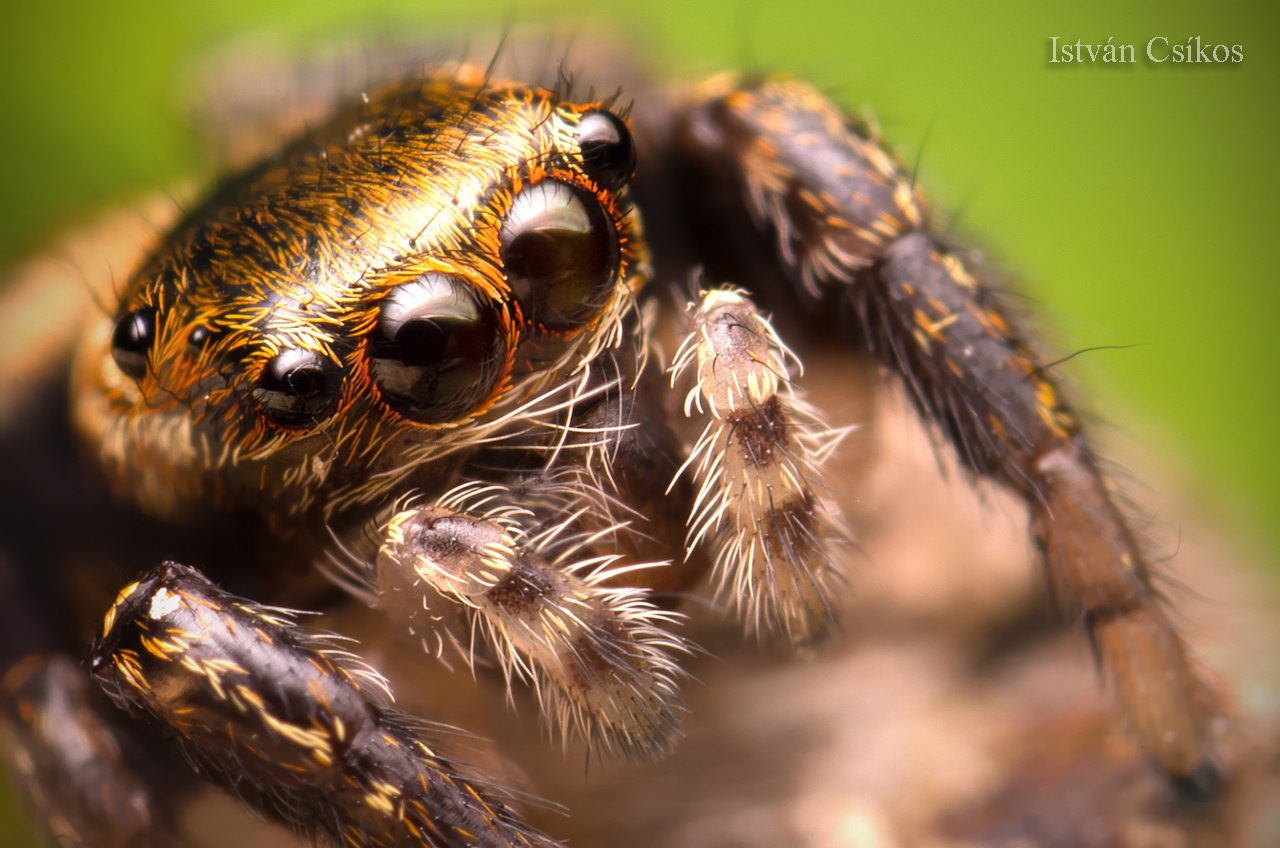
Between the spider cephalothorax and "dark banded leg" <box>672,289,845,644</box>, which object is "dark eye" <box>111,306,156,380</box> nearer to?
the spider cephalothorax

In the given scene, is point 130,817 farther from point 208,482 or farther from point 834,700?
point 834,700

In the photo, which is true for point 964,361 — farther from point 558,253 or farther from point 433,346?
point 433,346

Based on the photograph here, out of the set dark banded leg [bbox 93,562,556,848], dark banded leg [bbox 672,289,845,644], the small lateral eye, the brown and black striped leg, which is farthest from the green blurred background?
dark banded leg [bbox 93,562,556,848]

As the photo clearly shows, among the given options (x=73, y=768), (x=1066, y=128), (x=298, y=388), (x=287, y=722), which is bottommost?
(x=1066, y=128)

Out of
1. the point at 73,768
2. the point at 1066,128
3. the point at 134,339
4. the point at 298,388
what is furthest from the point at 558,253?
the point at 1066,128

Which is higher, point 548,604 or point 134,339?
point 134,339

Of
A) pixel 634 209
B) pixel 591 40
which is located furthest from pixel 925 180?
pixel 591 40

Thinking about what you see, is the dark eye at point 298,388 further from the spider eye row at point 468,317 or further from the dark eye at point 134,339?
the dark eye at point 134,339
